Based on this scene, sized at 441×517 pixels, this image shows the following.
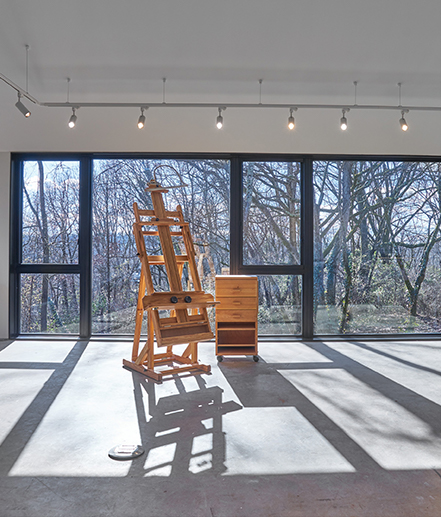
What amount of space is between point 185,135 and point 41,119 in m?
1.82

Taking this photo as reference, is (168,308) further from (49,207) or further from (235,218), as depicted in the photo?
(49,207)

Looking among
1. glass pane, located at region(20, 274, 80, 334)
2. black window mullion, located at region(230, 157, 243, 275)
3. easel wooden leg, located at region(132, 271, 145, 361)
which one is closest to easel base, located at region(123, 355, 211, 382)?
easel wooden leg, located at region(132, 271, 145, 361)

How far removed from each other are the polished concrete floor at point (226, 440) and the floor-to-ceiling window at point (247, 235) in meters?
1.37

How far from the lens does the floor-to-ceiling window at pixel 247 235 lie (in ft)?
19.0

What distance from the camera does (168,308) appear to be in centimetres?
403

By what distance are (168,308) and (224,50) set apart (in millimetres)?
2452

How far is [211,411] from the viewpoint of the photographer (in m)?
3.18

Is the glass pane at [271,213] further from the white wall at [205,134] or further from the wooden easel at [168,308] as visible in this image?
the wooden easel at [168,308]

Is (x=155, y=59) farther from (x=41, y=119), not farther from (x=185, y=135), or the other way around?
(x=41, y=119)

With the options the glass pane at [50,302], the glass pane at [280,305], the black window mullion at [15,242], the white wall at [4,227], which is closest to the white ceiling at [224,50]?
the white wall at [4,227]

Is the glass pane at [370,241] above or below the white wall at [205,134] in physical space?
below

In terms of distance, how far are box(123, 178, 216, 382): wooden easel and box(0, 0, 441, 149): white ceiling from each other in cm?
123

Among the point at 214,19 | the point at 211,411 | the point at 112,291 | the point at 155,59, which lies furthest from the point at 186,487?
the point at 112,291

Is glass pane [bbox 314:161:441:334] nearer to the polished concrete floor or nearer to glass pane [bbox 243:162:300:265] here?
glass pane [bbox 243:162:300:265]
